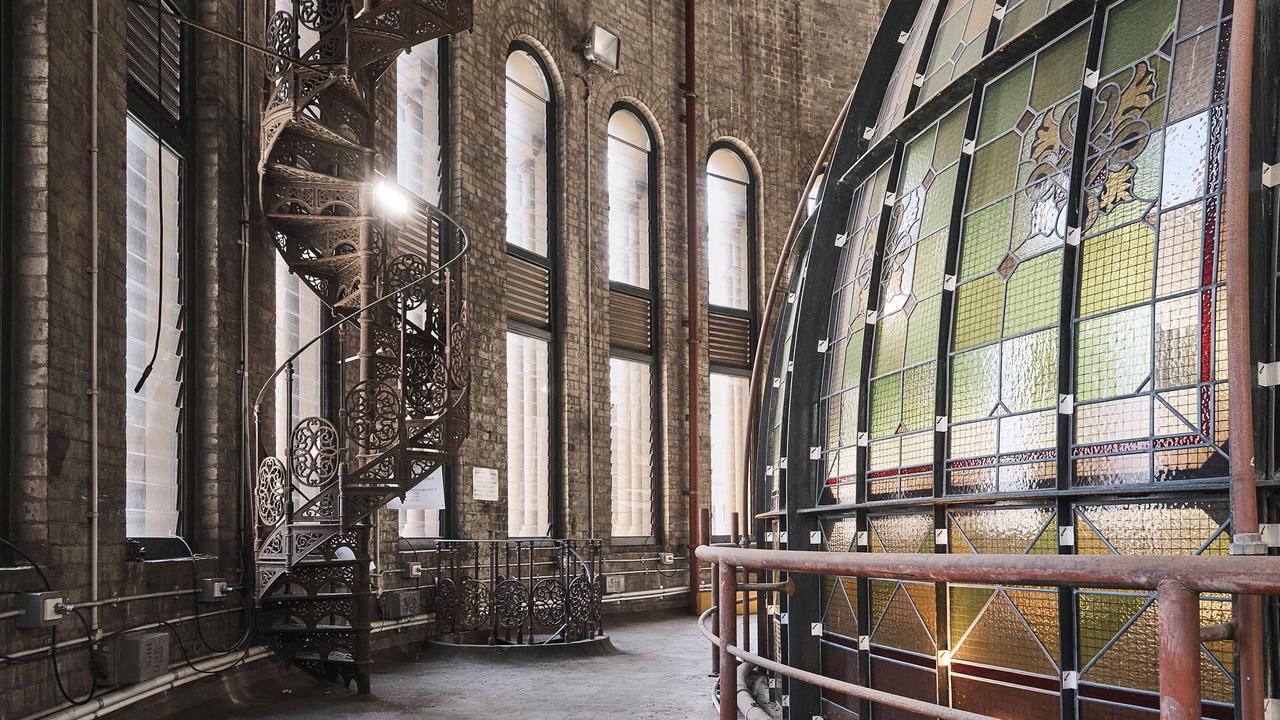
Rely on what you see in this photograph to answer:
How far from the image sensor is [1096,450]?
12.4 ft

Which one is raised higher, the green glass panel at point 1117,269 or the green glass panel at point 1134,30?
the green glass panel at point 1134,30

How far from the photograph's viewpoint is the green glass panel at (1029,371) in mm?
4031

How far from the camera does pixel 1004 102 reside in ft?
15.4

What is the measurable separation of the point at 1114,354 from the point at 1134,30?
1.20m

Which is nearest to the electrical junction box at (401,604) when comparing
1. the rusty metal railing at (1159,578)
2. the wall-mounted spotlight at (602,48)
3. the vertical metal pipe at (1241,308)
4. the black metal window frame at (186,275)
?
the black metal window frame at (186,275)

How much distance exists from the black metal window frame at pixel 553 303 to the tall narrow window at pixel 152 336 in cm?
598

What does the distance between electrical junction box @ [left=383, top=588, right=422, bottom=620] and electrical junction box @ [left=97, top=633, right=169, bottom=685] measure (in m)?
4.12

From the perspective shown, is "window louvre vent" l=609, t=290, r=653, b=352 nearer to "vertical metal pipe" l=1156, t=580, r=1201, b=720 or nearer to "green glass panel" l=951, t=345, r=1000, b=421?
"green glass panel" l=951, t=345, r=1000, b=421

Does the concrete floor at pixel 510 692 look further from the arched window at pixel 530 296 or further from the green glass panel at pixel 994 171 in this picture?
the green glass panel at pixel 994 171

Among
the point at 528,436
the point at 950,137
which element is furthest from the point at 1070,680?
the point at 528,436

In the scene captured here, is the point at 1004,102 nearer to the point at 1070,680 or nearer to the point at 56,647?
the point at 1070,680

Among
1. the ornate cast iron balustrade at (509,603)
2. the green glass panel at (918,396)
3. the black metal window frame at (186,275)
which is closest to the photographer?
the green glass panel at (918,396)

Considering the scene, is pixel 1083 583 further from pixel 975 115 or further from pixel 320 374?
pixel 320 374

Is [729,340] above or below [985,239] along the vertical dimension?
above
